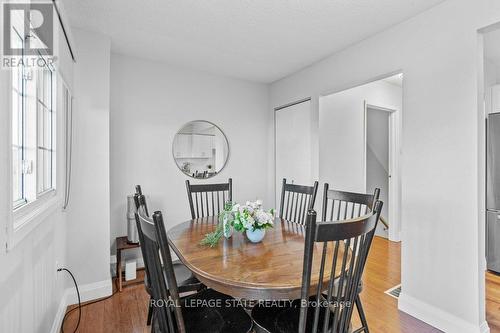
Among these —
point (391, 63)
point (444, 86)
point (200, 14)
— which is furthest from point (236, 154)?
point (444, 86)

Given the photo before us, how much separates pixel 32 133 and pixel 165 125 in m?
1.81

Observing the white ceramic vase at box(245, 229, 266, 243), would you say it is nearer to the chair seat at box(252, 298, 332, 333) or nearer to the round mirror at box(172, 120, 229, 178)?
the chair seat at box(252, 298, 332, 333)

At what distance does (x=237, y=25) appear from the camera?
2.31 meters

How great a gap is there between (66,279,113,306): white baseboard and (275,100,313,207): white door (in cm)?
242

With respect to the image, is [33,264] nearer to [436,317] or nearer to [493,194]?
[436,317]

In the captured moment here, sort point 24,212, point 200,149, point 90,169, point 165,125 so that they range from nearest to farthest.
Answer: point 24,212, point 90,169, point 165,125, point 200,149

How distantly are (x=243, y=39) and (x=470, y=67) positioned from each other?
1891mm

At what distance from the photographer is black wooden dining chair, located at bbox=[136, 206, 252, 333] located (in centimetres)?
98

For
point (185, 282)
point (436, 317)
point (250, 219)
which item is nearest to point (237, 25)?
point (250, 219)

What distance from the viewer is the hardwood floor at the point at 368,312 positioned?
1948 mm

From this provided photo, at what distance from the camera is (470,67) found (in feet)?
5.90

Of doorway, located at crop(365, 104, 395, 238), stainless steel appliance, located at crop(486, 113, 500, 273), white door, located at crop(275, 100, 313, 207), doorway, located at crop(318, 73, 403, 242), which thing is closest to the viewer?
stainless steel appliance, located at crop(486, 113, 500, 273)

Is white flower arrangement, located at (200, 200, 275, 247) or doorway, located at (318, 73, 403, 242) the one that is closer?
white flower arrangement, located at (200, 200, 275, 247)

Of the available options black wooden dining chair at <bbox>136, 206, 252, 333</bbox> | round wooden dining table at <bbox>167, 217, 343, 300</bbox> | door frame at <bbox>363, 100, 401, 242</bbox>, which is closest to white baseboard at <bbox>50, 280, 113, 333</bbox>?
round wooden dining table at <bbox>167, 217, 343, 300</bbox>
